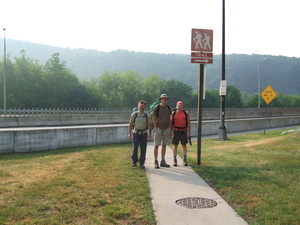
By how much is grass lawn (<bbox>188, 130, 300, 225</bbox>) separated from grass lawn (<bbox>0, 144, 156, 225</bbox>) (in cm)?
149

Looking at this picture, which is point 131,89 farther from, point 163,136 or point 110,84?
point 163,136

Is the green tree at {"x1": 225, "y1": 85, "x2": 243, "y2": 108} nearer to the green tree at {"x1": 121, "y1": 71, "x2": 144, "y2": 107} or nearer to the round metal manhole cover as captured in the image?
the green tree at {"x1": 121, "y1": 71, "x2": 144, "y2": 107}

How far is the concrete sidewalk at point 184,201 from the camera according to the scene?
444 centimetres

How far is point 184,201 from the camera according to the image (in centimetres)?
532

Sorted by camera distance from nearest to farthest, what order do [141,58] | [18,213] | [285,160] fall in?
[18,213] → [285,160] → [141,58]

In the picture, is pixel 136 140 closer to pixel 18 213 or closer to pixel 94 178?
pixel 94 178

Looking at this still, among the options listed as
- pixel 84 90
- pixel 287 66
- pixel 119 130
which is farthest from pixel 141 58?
pixel 119 130

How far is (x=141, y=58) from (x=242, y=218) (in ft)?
644

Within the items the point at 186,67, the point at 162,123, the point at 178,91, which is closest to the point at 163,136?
the point at 162,123

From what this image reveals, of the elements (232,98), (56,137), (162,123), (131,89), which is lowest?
(56,137)

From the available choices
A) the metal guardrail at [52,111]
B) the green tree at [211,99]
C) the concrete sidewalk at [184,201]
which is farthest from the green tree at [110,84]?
the concrete sidewalk at [184,201]

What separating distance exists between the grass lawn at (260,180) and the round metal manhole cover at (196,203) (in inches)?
13.8

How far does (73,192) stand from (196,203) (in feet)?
6.97

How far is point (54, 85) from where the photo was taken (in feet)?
239
